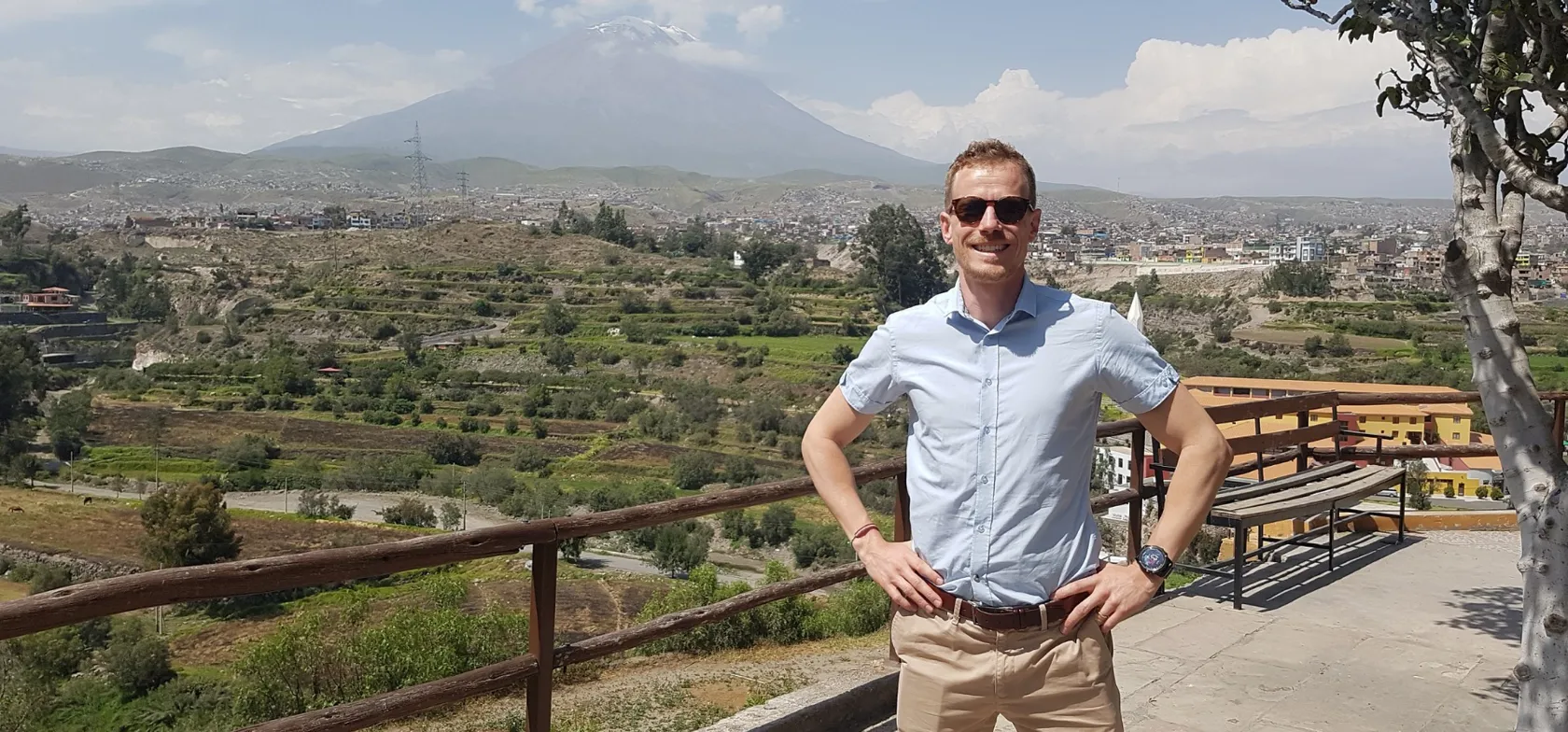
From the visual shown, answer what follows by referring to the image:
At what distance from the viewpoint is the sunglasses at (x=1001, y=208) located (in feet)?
5.66

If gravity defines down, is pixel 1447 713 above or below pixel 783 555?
above

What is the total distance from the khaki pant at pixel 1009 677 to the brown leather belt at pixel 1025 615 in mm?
14

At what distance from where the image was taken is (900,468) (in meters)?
3.37

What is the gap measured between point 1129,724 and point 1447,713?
1083 mm

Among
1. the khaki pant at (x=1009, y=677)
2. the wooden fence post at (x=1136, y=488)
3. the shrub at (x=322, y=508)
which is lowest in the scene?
the shrub at (x=322, y=508)

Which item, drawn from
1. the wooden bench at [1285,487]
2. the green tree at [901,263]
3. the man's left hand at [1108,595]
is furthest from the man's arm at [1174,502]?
the green tree at [901,263]

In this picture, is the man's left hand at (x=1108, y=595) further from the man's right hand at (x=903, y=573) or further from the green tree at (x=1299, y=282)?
the green tree at (x=1299, y=282)

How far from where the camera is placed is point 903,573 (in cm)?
175

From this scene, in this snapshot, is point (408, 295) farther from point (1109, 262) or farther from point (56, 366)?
point (1109, 262)

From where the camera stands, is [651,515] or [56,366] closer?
[651,515]

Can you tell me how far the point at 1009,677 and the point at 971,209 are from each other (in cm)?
73

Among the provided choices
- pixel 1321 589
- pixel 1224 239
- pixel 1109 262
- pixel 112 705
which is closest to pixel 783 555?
pixel 112 705

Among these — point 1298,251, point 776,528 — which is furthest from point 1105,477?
point 1298,251

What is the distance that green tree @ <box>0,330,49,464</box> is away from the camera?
175 ft
